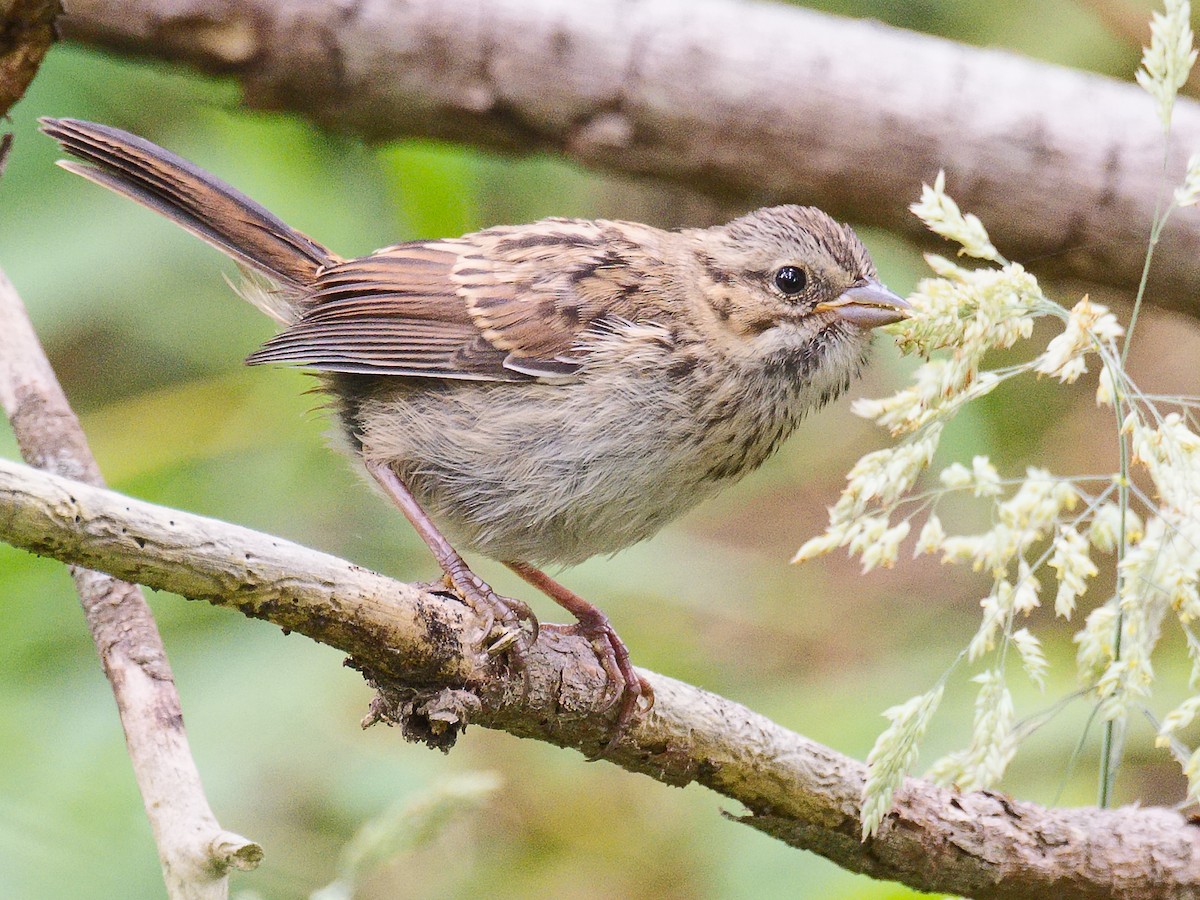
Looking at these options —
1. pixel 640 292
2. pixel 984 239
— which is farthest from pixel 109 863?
pixel 984 239

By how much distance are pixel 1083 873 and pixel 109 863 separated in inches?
87.0

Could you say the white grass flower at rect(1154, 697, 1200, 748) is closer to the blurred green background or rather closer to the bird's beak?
the blurred green background

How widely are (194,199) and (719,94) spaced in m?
1.70

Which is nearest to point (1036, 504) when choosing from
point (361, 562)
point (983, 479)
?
point (983, 479)

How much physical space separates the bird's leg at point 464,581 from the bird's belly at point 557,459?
0.16ft

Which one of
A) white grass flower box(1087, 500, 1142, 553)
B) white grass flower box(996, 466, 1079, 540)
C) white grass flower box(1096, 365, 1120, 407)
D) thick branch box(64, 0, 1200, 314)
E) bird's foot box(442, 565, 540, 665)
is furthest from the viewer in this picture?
thick branch box(64, 0, 1200, 314)

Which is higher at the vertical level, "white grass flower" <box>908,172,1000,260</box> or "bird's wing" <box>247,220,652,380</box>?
"bird's wing" <box>247,220,652,380</box>

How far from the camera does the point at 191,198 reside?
144 inches

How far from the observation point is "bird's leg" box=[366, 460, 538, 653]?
2.71m

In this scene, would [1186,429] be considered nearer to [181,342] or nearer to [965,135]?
[965,135]

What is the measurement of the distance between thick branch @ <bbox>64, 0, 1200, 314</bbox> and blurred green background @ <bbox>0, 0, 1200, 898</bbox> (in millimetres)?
185

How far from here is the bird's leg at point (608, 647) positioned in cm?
290

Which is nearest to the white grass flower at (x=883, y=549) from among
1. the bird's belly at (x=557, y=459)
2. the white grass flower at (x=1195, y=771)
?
the white grass flower at (x=1195, y=771)

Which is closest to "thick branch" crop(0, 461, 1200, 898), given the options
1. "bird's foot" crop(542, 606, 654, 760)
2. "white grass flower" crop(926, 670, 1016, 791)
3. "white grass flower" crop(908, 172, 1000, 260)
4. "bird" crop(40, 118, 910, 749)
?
"bird's foot" crop(542, 606, 654, 760)
